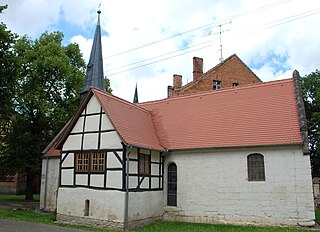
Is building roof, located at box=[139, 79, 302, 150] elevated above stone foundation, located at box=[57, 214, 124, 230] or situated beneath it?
elevated above

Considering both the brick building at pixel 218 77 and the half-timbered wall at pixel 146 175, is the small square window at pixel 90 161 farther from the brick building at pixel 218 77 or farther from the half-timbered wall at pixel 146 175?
the brick building at pixel 218 77

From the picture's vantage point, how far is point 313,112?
28609mm

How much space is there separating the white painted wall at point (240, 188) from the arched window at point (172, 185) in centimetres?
34

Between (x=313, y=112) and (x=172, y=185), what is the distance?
16.7m

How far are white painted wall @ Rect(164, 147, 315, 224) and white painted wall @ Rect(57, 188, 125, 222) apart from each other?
3872 mm

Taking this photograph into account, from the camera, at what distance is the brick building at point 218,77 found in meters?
30.3

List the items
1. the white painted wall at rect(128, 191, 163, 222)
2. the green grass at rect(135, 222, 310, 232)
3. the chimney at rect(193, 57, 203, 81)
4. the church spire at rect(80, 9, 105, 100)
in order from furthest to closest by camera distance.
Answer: the chimney at rect(193, 57, 203, 81) < the church spire at rect(80, 9, 105, 100) < the white painted wall at rect(128, 191, 163, 222) < the green grass at rect(135, 222, 310, 232)

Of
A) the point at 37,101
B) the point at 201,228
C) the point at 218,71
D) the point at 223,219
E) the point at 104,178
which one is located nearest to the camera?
the point at 201,228

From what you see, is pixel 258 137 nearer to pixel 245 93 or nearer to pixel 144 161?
pixel 245 93

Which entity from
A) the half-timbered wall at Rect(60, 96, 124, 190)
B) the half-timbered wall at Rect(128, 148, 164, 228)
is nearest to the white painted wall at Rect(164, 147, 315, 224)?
the half-timbered wall at Rect(128, 148, 164, 228)

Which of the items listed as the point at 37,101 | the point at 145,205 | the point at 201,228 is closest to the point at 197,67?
the point at 37,101

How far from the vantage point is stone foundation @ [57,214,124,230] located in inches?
605

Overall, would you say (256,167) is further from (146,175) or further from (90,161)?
(90,161)

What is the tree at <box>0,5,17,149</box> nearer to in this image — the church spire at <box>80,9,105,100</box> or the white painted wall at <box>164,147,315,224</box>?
the church spire at <box>80,9,105,100</box>
